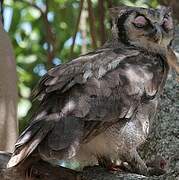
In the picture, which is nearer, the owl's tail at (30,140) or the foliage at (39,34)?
the owl's tail at (30,140)

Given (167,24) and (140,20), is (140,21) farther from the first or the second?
(167,24)

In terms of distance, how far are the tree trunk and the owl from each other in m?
0.24

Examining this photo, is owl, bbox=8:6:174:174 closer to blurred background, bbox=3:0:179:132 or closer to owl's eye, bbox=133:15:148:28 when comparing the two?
owl's eye, bbox=133:15:148:28

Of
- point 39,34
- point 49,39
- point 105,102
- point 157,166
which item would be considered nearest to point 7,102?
point 105,102

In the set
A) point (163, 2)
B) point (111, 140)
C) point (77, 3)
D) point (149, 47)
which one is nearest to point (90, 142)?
point (111, 140)

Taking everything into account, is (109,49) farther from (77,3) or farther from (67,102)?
(77,3)

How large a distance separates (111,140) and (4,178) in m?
0.58

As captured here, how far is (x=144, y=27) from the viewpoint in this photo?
402cm

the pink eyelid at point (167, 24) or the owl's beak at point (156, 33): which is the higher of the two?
the pink eyelid at point (167, 24)

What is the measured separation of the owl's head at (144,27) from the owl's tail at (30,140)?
97 centimetres

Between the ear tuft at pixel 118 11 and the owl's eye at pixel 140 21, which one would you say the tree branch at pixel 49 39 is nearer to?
the ear tuft at pixel 118 11

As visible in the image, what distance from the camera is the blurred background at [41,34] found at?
566 cm

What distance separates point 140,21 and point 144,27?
0.15 ft

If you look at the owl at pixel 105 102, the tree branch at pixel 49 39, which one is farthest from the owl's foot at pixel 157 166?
the tree branch at pixel 49 39
